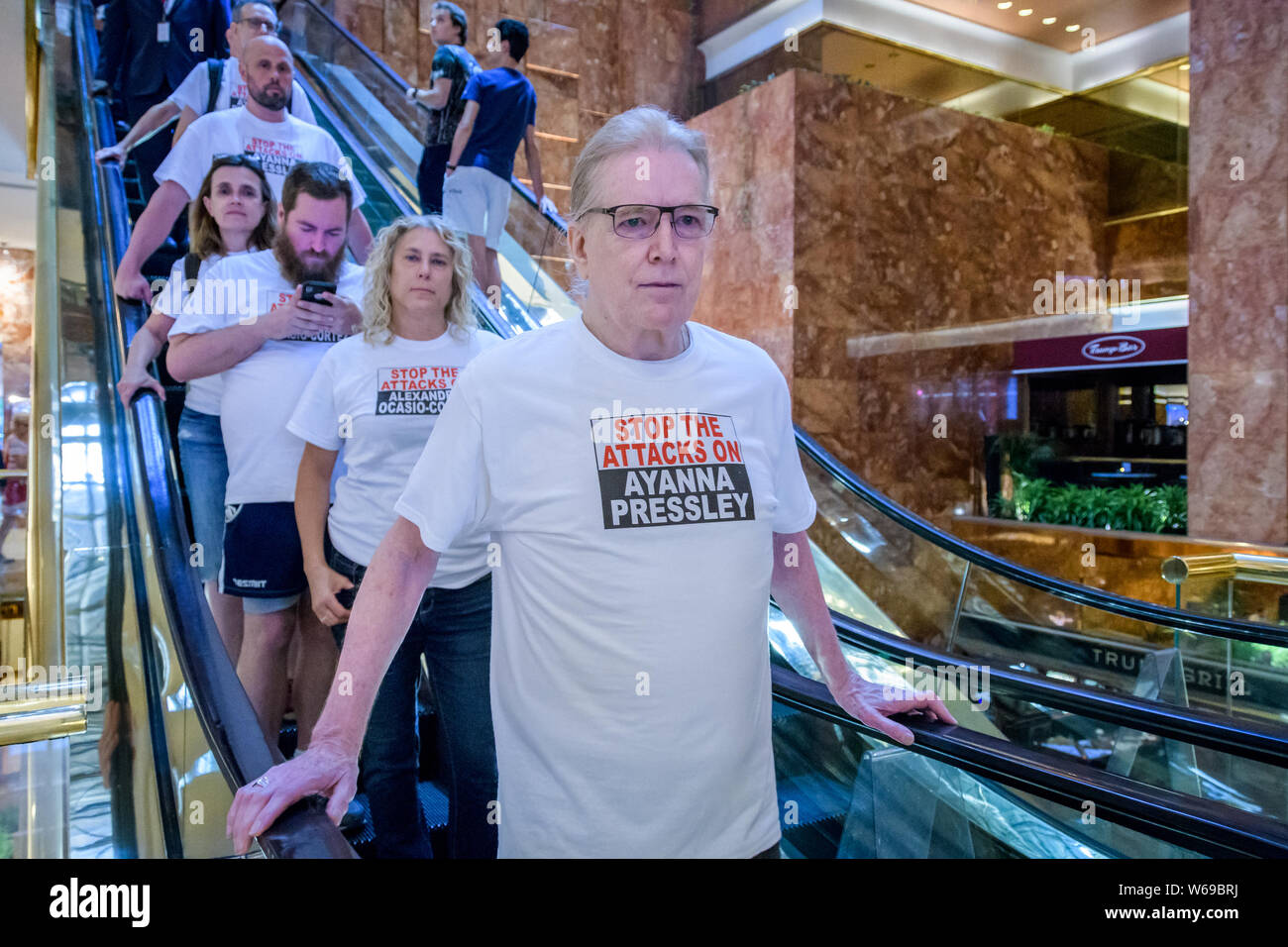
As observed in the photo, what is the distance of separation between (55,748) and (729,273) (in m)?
7.77

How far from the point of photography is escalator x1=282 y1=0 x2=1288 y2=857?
1741 millimetres

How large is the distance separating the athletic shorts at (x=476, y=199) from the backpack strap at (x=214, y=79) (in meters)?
1.16

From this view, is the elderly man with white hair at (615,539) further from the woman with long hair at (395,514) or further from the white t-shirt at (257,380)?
the white t-shirt at (257,380)

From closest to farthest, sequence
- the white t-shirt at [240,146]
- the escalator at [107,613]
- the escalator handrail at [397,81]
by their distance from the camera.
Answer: the escalator at [107,613] → the white t-shirt at [240,146] → the escalator handrail at [397,81]

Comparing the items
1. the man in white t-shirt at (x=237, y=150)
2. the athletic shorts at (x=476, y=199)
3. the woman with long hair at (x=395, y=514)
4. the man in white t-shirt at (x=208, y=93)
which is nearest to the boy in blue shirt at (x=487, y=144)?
the athletic shorts at (x=476, y=199)

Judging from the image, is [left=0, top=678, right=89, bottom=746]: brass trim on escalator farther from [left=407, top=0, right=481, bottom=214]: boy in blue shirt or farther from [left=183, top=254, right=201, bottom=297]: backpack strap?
[left=407, top=0, right=481, bottom=214]: boy in blue shirt

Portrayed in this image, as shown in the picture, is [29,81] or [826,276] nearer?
[29,81]

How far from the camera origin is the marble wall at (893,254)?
8125mm

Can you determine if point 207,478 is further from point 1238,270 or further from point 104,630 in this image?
point 1238,270

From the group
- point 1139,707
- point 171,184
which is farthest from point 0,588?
point 1139,707

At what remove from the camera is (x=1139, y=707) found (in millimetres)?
1709

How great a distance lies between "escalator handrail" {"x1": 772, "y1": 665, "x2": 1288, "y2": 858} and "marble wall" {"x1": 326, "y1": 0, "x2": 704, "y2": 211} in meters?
8.94

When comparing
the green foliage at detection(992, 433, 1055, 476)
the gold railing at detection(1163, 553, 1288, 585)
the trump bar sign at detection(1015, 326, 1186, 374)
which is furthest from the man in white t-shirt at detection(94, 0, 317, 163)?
the green foliage at detection(992, 433, 1055, 476)

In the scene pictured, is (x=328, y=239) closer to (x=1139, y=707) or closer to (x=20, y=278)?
(x=1139, y=707)
